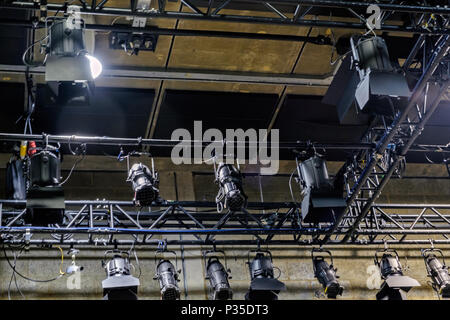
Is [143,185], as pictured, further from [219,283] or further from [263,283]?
[263,283]

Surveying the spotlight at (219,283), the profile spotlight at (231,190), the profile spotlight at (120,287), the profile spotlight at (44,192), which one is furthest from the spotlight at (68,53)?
the spotlight at (219,283)

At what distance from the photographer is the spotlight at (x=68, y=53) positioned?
551cm

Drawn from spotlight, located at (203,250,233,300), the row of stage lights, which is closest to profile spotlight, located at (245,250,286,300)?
the row of stage lights

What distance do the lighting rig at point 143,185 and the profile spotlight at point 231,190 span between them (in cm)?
74

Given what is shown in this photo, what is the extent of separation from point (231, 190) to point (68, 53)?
2630 millimetres

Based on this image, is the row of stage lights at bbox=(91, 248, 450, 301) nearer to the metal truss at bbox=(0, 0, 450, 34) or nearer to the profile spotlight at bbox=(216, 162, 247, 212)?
the profile spotlight at bbox=(216, 162, 247, 212)

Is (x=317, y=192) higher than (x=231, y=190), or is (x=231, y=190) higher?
(x=231, y=190)

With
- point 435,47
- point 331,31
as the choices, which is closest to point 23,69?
point 331,31

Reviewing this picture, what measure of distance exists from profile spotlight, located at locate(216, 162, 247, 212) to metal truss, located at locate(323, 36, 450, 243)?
1316 mm

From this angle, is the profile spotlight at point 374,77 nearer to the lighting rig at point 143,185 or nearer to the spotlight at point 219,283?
the lighting rig at point 143,185

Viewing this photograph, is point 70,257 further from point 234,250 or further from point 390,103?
point 390,103

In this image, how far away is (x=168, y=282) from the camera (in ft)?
26.0

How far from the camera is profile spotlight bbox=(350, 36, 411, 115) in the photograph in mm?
5902

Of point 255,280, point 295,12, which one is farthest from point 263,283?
point 295,12
